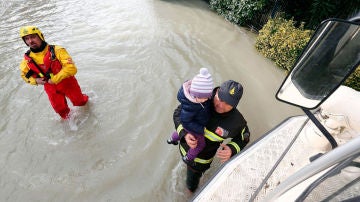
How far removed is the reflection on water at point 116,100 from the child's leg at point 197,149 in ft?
4.42

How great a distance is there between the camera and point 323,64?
1832 mm

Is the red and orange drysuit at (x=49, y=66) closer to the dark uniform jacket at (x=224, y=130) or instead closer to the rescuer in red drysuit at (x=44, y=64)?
the rescuer in red drysuit at (x=44, y=64)

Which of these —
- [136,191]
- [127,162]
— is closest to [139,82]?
[127,162]

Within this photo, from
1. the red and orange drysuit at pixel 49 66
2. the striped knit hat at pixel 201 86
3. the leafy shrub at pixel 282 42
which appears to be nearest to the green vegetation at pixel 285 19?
the leafy shrub at pixel 282 42

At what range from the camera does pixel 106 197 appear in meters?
4.01

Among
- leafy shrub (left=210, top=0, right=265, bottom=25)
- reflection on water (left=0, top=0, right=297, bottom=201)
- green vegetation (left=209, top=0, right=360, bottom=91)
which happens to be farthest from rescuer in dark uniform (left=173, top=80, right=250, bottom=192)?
leafy shrub (left=210, top=0, right=265, bottom=25)

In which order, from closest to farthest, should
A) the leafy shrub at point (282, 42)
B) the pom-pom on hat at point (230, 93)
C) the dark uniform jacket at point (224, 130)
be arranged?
the pom-pom on hat at point (230, 93), the dark uniform jacket at point (224, 130), the leafy shrub at point (282, 42)

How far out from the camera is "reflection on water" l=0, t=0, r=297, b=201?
13.9 feet

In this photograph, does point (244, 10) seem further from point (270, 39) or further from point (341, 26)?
point (341, 26)

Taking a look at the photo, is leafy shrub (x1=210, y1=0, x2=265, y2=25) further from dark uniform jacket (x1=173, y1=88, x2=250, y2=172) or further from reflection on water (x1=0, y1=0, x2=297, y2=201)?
dark uniform jacket (x1=173, y1=88, x2=250, y2=172)

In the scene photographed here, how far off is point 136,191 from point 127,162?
1.90ft

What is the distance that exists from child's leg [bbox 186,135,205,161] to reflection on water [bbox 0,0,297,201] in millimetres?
1349

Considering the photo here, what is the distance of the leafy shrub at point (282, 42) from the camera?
Answer: 682 cm

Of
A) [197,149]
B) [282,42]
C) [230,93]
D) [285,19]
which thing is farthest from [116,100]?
[285,19]
